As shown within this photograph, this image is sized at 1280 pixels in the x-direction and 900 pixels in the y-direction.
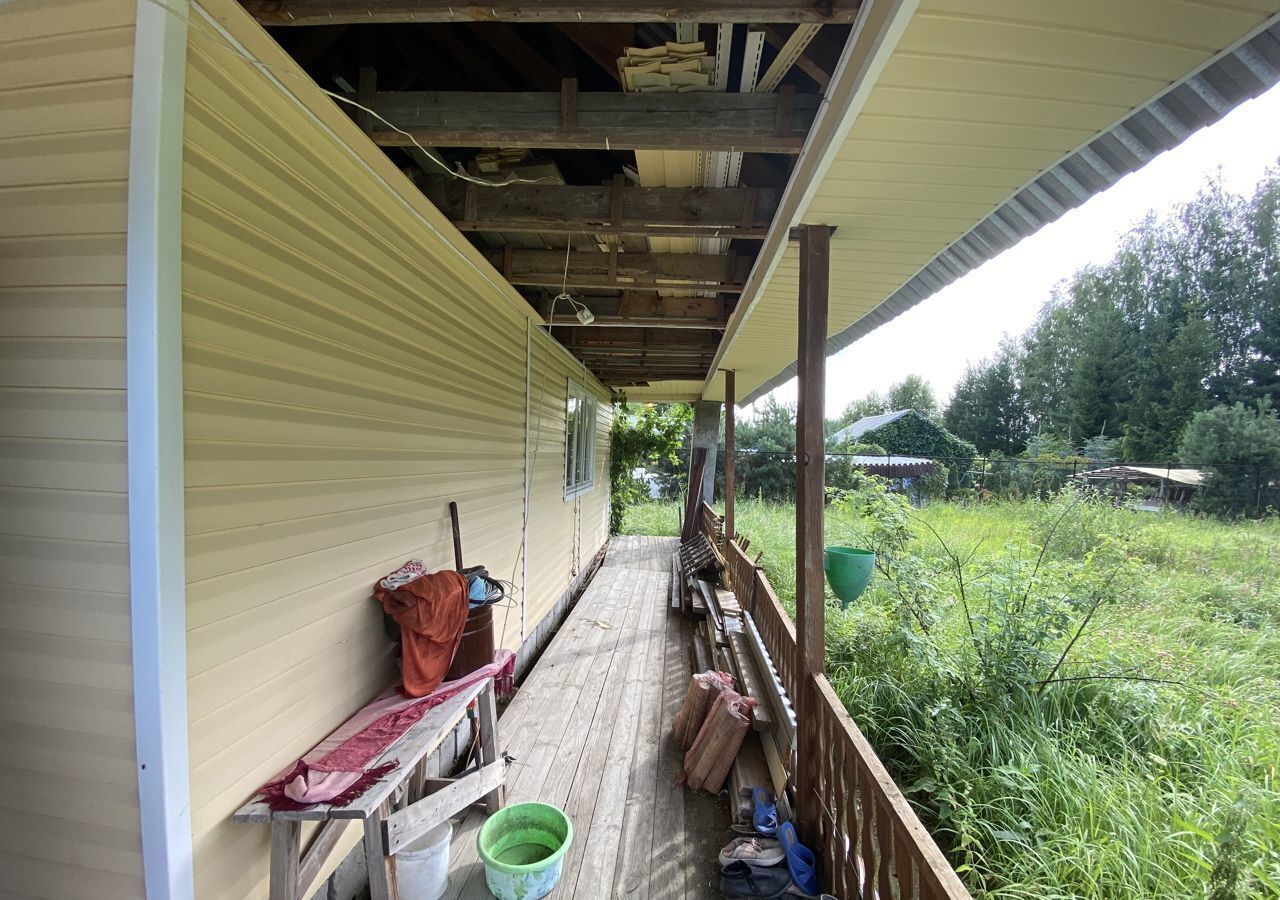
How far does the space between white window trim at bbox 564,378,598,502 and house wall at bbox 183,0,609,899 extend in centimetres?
327

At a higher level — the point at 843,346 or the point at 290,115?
the point at 290,115

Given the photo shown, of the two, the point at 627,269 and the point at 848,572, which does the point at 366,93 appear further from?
the point at 848,572

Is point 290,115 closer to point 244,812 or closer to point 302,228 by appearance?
point 302,228

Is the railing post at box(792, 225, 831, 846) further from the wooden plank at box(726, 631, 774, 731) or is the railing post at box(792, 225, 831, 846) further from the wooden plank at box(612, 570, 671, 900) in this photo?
the wooden plank at box(612, 570, 671, 900)

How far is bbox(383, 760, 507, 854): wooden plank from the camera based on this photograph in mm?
1626

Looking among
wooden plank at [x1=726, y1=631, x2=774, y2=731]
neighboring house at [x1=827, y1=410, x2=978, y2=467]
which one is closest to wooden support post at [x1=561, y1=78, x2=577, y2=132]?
wooden plank at [x1=726, y1=631, x2=774, y2=731]

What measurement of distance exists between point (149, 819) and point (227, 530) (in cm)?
67

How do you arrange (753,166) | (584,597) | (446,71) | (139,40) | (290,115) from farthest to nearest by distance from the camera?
1. (584,597)
2. (753,166)
3. (446,71)
4. (290,115)
5. (139,40)

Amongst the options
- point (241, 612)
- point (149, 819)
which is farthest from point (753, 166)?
point (149, 819)

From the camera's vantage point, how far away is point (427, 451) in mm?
2611

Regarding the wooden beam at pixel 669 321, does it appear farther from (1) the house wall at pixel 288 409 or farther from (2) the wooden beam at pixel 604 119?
(2) the wooden beam at pixel 604 119

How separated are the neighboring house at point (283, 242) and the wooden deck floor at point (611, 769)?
14 centimetres

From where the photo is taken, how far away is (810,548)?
2.13m

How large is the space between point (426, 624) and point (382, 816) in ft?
2.14
